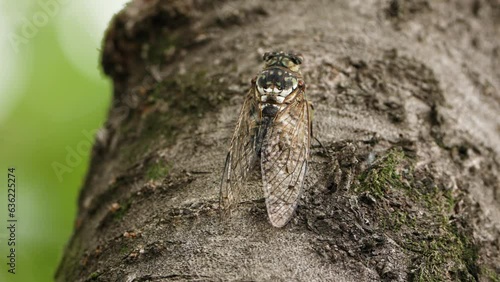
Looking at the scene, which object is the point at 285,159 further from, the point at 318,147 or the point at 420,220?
the point at 420,220

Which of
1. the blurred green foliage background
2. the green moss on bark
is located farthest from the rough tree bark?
the blurred green foliage background

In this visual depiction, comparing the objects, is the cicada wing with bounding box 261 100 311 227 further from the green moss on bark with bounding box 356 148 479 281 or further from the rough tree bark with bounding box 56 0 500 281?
the green moss on bark with bounding box 356 148 479 281

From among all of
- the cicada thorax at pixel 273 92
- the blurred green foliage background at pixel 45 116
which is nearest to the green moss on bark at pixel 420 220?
the cicada thorax at pixel 273 92

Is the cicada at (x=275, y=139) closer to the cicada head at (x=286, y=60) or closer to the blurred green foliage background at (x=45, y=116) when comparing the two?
→ the cicada head at (x=286, y=60)

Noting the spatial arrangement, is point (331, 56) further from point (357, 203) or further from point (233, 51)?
point (357, 203)

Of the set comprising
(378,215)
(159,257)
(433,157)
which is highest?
(159,257)

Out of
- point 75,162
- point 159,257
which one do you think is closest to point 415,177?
point 159,257
